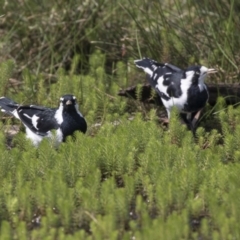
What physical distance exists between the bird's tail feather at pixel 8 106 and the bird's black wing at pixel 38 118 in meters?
0.10

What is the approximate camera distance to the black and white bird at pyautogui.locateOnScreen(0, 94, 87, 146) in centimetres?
746

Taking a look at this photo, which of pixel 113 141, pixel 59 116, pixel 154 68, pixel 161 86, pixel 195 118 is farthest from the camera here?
pixel 154 68

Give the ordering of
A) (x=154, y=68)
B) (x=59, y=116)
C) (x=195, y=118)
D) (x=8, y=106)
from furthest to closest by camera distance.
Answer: (x=154, y=68) < (x=195, y=118) < (x=8, y=106) < (x=59, y=116)

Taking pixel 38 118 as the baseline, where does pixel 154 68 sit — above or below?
below

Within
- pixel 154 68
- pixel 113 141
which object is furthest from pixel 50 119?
pixel 154 68

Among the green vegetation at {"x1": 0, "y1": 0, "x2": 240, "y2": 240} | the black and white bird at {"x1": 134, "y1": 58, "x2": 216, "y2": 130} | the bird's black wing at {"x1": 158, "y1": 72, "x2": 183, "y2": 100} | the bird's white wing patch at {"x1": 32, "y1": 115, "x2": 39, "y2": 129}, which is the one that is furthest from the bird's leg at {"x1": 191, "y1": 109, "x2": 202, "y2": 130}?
the bird's white wing patch at {"x1": 32, "y1": 115, "x2": 39, "y2": 129}

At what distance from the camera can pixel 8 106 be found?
810 centimetres

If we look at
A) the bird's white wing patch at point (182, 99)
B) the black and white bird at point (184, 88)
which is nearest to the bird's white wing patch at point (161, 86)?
the black and white bird at point (184, 88)

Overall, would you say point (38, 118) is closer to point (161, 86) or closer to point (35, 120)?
point (35, 120)

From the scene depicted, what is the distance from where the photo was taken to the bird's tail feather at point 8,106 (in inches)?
317

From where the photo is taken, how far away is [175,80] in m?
8.40

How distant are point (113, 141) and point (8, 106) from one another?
1.52 meters

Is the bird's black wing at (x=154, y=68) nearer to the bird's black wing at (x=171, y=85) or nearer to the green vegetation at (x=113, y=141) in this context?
the bird's black wing at (x=171, y=85)

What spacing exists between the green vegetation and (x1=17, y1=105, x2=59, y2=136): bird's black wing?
0.69 ft
